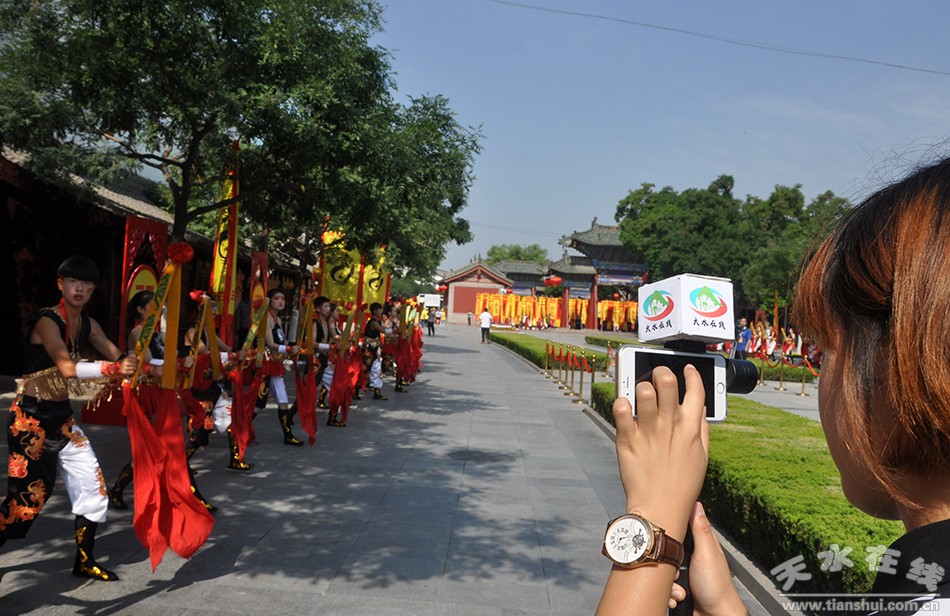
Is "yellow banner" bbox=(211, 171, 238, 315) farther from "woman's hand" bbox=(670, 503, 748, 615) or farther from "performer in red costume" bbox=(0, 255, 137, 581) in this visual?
"woman's hand" bbox=(670, 503, 748, 615)

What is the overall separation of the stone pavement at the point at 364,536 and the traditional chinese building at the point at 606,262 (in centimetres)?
3869

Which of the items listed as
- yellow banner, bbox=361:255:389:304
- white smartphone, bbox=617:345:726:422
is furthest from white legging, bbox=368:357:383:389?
white smartphone, bbox=617:345:726:422

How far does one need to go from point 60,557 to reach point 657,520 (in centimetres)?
456

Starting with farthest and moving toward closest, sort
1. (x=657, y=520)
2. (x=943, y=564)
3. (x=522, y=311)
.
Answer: (x=522, y=311)
(x=657, y=520)
(x=943, y=564)

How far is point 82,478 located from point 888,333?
4147mm

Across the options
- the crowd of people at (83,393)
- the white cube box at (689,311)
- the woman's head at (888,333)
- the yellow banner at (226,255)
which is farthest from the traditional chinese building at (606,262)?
the woman's head at (888,333)

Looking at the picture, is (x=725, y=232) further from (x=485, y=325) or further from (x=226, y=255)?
(x=226, y=255)

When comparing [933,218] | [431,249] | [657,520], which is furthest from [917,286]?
[431,249]

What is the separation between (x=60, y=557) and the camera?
4.36 m

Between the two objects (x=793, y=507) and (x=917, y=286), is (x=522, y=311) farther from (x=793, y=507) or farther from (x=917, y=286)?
(x=917, y=286)

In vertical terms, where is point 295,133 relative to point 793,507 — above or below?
above

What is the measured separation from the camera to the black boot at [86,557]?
4.01 meters

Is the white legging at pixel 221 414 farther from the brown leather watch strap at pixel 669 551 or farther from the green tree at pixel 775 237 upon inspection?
the green tree at pixel 775 237

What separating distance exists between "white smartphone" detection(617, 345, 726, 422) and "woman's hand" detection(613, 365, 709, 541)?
0.22m
